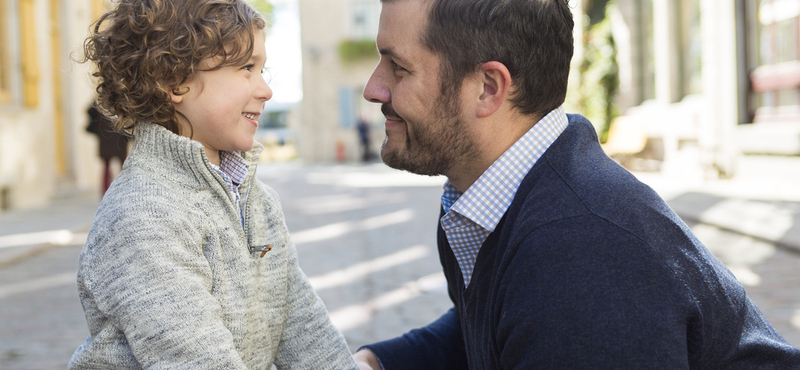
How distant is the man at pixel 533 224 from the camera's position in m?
1.08

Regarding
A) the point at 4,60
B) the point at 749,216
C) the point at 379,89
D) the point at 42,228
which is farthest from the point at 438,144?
the point at 4,60

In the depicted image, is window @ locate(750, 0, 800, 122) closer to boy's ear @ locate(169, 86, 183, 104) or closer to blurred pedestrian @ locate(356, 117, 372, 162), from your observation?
boy's ear @ locate(169, 86, 183, 104)

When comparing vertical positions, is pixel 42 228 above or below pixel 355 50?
below

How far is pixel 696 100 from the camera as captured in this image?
1178 centimetres

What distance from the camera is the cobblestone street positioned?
3744mm

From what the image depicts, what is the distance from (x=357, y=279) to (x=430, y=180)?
961cm

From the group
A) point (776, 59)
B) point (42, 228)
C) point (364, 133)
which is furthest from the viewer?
point (364, 133)

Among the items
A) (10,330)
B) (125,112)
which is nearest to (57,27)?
(10,330)

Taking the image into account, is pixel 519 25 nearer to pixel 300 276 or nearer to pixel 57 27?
pixel 300 276

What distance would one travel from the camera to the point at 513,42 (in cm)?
147

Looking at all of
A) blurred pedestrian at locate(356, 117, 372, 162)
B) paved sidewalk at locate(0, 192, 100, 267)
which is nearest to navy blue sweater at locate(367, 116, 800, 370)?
paved sidewalk at locate(0, 192, 100, 267)

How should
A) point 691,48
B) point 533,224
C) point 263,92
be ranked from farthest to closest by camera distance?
point 691,48 < point 263,92 < point 533,224

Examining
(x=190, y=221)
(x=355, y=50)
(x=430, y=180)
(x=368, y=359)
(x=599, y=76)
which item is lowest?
(x=430, y=180)

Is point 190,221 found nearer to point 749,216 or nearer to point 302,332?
point 302,332
